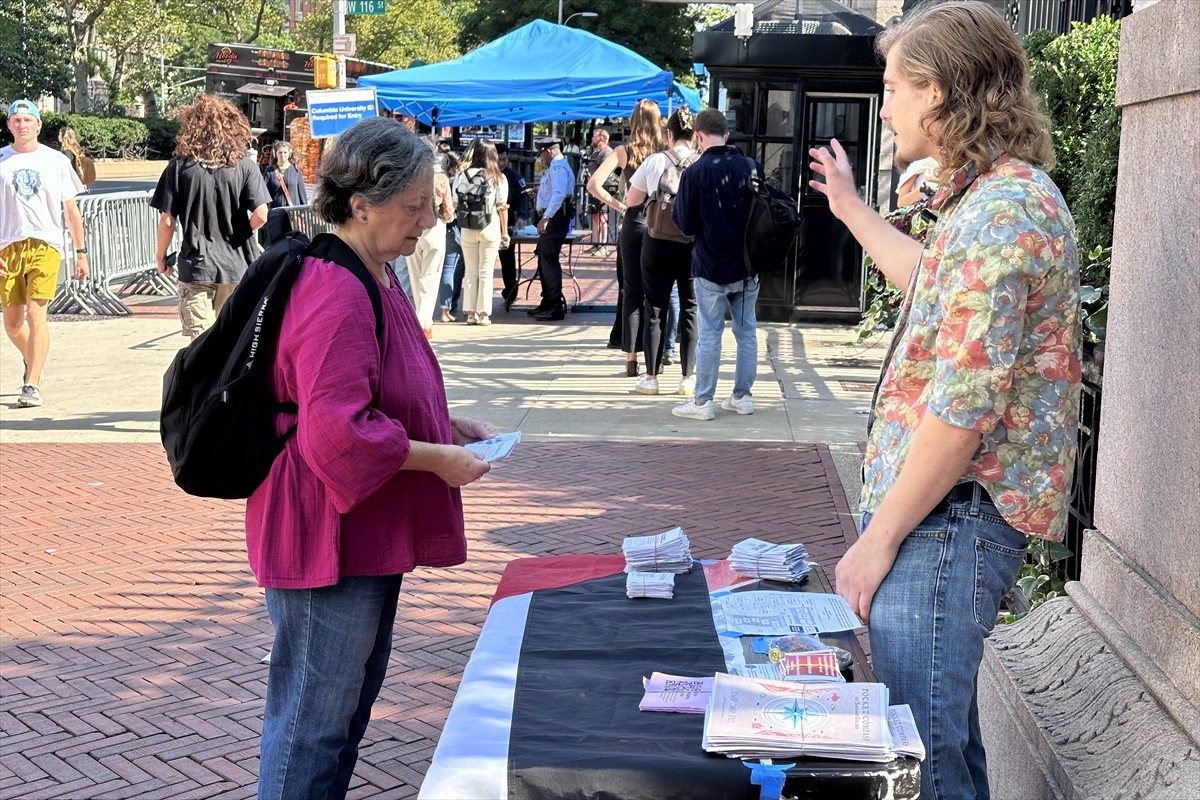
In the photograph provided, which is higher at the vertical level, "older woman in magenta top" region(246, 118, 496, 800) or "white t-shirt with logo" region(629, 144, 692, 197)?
"white t-shirt with logo" region(629, 144, 692, 197)

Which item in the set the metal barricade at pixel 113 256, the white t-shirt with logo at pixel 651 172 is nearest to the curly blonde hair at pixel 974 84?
the white t-shirt with logo at pixel 651 172

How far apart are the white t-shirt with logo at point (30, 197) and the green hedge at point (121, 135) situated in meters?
37.9

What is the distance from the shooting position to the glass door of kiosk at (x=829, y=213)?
13.2 metres

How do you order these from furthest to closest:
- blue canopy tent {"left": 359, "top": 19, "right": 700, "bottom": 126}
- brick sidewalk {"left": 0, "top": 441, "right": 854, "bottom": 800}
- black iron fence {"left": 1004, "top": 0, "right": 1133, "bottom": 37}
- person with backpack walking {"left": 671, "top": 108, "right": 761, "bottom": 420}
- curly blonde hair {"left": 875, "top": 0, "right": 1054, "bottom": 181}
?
blue canopy tent {"left": 359, "top": 19, "right": 700, "bottom": 126} < person with backpack walking {"left": 671, "top": 108, "right": 761, "bottom": 420} < black iron fence {"left": 1004, "top": 0, "right": 1133, "bottom": 37} < brick sidewalk {"left": 0, "top": 441, "right": 854, "bottom": 800} < curly blonde hair {"left": 875, "top": 0, "right": 1054, "bottom": 181}

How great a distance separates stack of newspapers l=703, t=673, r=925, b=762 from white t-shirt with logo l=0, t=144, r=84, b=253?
7707 mm

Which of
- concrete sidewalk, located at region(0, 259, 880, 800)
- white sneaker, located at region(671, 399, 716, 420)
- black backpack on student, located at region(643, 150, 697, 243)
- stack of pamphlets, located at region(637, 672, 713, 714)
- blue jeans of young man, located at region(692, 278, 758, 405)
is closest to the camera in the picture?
stack of pamphlets, located at region(637, 672, 713, 714)

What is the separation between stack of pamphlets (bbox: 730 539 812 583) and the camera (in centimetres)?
340

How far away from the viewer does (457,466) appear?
9.34 ft

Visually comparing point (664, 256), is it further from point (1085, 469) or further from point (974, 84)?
point (974, 84)

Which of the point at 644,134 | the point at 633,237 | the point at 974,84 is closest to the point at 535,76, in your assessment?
the point at 644,134

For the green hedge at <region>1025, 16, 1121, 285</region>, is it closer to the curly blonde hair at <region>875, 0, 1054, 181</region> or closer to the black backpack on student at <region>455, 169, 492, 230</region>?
Answer: the curly blonde hair at <region>875, 0, 1054, 181</region>

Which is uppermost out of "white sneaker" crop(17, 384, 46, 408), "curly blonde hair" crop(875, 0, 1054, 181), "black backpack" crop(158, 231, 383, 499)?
"curly blonde hair" crop(875, 0, 1054, 181)

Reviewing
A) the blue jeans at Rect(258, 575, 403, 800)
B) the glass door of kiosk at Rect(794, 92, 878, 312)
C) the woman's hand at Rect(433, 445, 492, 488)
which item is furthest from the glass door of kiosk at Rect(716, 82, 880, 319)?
the blue jeans at Rect(258, 575, 403, 800)

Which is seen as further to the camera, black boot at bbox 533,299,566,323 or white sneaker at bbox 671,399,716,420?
black boot at bbox 533,299,566,323
